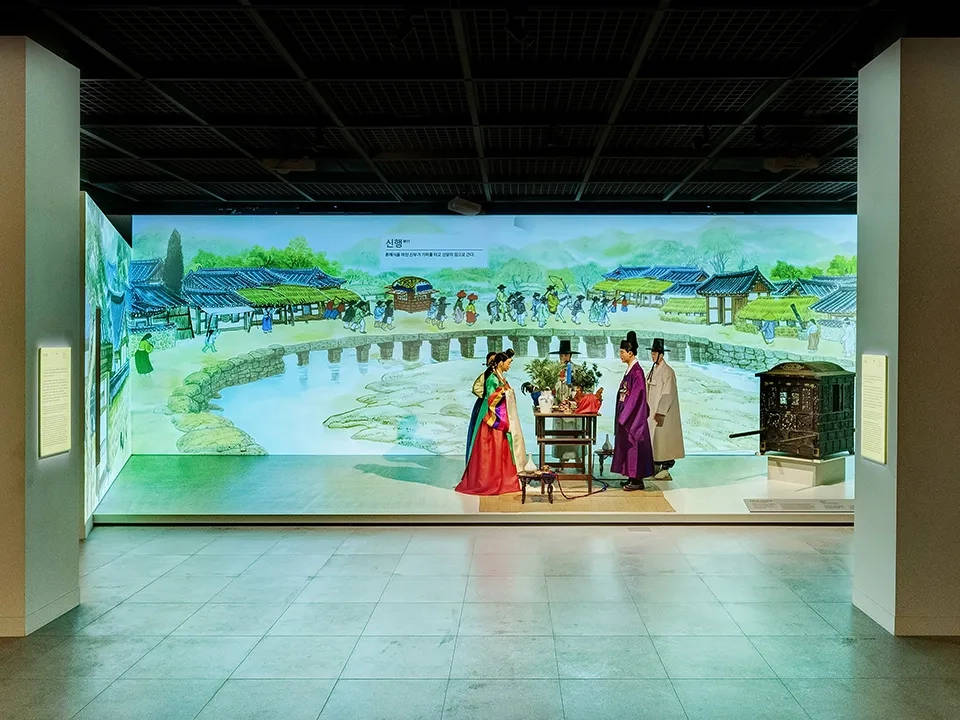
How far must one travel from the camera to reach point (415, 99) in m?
6.46

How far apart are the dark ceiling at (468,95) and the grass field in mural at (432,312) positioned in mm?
1261

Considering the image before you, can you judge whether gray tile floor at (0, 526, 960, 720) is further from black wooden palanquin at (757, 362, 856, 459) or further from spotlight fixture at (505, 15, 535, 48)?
spotlight fixture at (505, 15, 535, 48)

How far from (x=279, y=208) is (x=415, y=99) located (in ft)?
17.2

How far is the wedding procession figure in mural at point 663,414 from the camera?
31.9ft

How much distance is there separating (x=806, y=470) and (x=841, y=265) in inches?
144

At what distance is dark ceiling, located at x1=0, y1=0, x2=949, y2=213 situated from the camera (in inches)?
194

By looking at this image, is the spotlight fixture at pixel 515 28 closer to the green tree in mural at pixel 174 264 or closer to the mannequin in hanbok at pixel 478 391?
the mannequin in hanbok at pixel 478 391

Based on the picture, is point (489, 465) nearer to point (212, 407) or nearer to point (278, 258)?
point (212, 407)

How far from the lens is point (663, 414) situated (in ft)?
32.0

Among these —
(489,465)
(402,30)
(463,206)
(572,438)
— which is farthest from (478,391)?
(402,30)

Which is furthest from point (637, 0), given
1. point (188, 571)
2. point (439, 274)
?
point (439, 274)

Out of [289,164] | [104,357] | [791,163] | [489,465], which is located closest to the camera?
[289,164]

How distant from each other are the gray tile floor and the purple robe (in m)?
1.89

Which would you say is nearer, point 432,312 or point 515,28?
point 515,28
